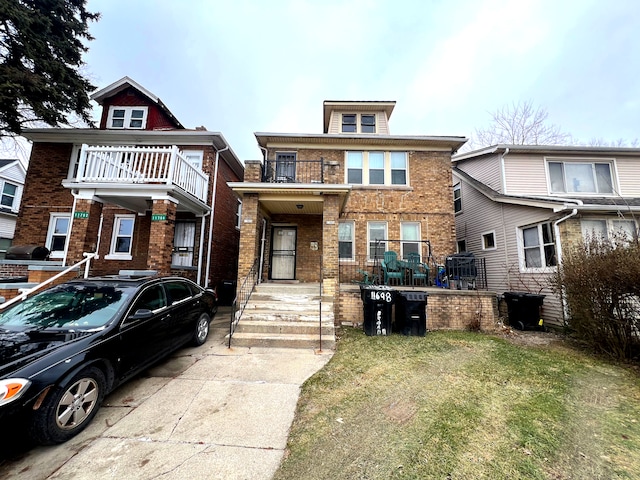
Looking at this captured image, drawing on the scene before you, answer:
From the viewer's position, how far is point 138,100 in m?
11.6

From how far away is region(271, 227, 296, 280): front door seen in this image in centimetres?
961

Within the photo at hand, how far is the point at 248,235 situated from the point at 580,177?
12720 mm

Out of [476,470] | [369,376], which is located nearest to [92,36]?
[369,376]

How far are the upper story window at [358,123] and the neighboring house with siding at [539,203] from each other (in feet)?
14.6

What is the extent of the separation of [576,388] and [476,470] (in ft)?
9.76

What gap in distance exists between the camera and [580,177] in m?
9.89

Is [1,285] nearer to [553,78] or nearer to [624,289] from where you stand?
[624,289]

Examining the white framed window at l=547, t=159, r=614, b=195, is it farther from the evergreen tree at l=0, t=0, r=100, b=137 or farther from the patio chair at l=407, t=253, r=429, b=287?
the evergreen tree at l=0, t=0, r=100, b=137

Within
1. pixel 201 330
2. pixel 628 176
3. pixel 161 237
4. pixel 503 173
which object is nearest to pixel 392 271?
pixel 201 330

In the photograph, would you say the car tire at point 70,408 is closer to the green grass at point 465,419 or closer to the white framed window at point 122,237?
the green grass at point 465,419

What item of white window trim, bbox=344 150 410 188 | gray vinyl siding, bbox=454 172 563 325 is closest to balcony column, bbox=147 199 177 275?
white window trim, bbox=344 150 410 188

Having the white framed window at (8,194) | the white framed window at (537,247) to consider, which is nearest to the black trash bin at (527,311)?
the white framed window at (537,247)

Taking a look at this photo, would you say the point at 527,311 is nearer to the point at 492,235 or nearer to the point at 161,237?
the point at 492,235

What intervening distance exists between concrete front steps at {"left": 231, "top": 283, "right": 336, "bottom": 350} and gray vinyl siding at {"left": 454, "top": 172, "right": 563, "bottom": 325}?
679 centimetres
